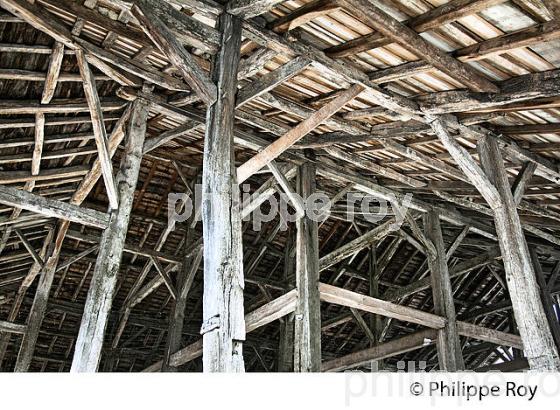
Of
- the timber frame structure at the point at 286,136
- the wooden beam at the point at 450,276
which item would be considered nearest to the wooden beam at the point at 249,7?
the timber frame structure at the point at 286,136

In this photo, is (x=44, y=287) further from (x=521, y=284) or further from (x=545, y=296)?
(x=545, y=296)

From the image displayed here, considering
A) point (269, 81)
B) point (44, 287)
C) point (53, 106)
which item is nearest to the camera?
point (269, 81)

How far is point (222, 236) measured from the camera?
9.96 feet

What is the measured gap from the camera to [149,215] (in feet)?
31.1

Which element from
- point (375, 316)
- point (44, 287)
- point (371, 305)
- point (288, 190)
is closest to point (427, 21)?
point (288, 190)

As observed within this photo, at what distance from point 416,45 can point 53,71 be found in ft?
12.2

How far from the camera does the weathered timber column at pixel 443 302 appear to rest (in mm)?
6227

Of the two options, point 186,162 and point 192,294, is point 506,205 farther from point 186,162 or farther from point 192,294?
point 192,294

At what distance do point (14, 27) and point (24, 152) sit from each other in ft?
7.45

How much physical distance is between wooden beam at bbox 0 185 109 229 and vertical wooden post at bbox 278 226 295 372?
459cm

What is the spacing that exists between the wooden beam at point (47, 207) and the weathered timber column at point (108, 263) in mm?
167

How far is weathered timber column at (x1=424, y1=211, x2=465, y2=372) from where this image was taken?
623 centimetres

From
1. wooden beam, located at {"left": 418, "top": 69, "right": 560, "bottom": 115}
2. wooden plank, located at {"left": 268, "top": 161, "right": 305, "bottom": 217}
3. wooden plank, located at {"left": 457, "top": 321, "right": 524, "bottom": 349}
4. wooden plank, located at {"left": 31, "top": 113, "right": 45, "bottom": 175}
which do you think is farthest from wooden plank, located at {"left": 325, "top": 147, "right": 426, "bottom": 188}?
wooden plank, located at {"left": 31, "top": 113, "right": 45, "bottom": 175}

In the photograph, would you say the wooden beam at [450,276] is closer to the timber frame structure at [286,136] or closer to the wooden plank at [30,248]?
the timber frame structure at [286,136]
